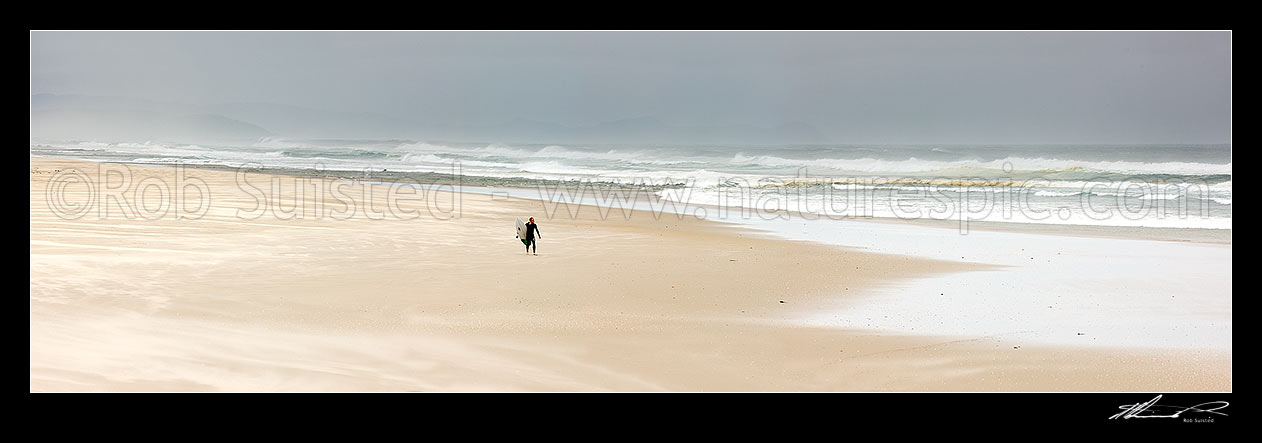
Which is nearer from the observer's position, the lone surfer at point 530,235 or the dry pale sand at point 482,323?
the dry pale sand at point 482,323

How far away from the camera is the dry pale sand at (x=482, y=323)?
4590mm

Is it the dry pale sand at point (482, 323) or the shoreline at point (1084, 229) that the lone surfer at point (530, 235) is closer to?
A: the dry pale sand at point (482, 323)

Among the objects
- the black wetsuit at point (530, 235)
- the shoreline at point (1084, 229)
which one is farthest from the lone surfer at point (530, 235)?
the shoreline at point (1084, 229)

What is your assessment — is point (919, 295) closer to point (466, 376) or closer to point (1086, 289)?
point (1086, 289)

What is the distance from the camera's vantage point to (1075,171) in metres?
29.9

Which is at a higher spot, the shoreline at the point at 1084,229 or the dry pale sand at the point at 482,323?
the shoreline at the point at 1084,229

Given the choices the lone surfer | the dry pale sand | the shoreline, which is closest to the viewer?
the dry pale sand

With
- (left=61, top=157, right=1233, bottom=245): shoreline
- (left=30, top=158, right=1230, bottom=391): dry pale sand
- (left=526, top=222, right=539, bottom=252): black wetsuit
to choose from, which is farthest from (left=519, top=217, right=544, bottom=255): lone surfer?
(left=61, top=157, right=1233, bottom=245): shoreline

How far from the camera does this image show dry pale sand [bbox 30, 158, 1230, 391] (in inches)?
181

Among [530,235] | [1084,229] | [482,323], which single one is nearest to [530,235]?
[530,235]

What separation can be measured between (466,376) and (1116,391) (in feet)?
11.7

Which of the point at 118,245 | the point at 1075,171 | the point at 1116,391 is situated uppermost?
the point at 1075,171

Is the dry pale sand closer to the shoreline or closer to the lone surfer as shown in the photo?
the lone surfer
